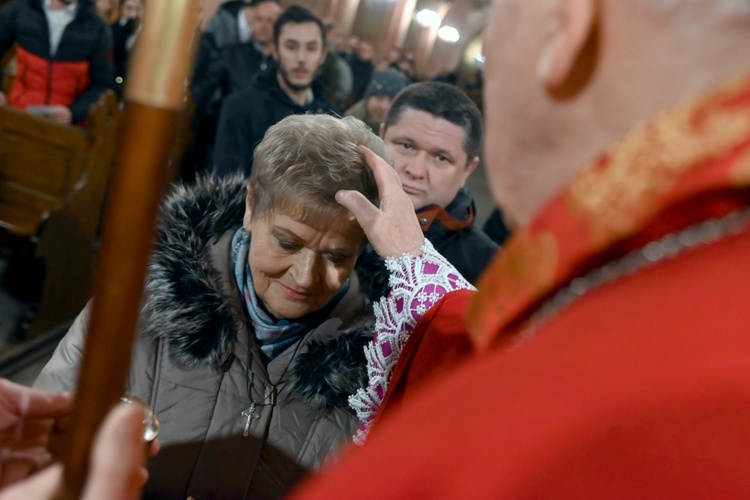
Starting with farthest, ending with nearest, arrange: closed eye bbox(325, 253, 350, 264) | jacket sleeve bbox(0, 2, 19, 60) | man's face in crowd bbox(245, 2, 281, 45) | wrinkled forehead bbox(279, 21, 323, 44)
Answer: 1. man's face in crowd bbox(245, 2, 281, 45)
2. jacket sleeve bbox(0, 2, 19, 60)
3. wrinkled forehead bbox(279, 21, 323, 44)
4. closed eye bbox(325, 253, 350, 264)

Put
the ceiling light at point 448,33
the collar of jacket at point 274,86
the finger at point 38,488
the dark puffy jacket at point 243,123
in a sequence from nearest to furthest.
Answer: the finger at point 38,488 < the dark puffy jacket at point 243,123 < the collar of jacket at point 274,86 < the ceiling light at point 448,33

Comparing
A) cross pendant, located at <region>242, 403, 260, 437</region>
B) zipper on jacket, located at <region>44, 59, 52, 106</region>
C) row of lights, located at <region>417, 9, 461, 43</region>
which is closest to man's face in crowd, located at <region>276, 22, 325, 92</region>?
zipper on jacket, located at <region>44, 59, 52, 106</region>

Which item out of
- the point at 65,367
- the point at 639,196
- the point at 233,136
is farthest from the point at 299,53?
the point at 639,196

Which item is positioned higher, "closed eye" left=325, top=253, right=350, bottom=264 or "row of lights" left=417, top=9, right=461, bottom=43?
"row of lights" left=417, top=9, right=461, bottom=43

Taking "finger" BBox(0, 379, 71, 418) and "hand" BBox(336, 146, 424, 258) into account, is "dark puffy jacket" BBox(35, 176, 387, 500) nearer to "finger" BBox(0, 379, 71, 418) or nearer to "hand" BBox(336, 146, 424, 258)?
"hand" BBox(336, 146, 424, 258)

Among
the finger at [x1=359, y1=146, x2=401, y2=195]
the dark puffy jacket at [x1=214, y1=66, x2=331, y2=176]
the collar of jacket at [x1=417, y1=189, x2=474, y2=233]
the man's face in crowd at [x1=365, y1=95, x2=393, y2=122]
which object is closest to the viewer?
the finger at [x1=359, y1=146, x2=401, y2=195]

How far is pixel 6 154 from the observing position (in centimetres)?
350

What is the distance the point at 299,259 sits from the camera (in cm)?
157

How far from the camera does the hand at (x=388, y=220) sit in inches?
56.3

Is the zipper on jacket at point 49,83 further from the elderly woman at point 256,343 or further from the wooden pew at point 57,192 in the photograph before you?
the elderly woman at point 256,343

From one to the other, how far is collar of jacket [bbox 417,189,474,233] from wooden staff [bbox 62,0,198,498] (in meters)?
1.77

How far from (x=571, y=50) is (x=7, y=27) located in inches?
159

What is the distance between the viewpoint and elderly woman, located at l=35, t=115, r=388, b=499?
1.51 metres

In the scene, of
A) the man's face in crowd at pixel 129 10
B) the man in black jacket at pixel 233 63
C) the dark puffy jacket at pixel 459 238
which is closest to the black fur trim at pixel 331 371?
the dark puffy jacket at pixel 459 238
